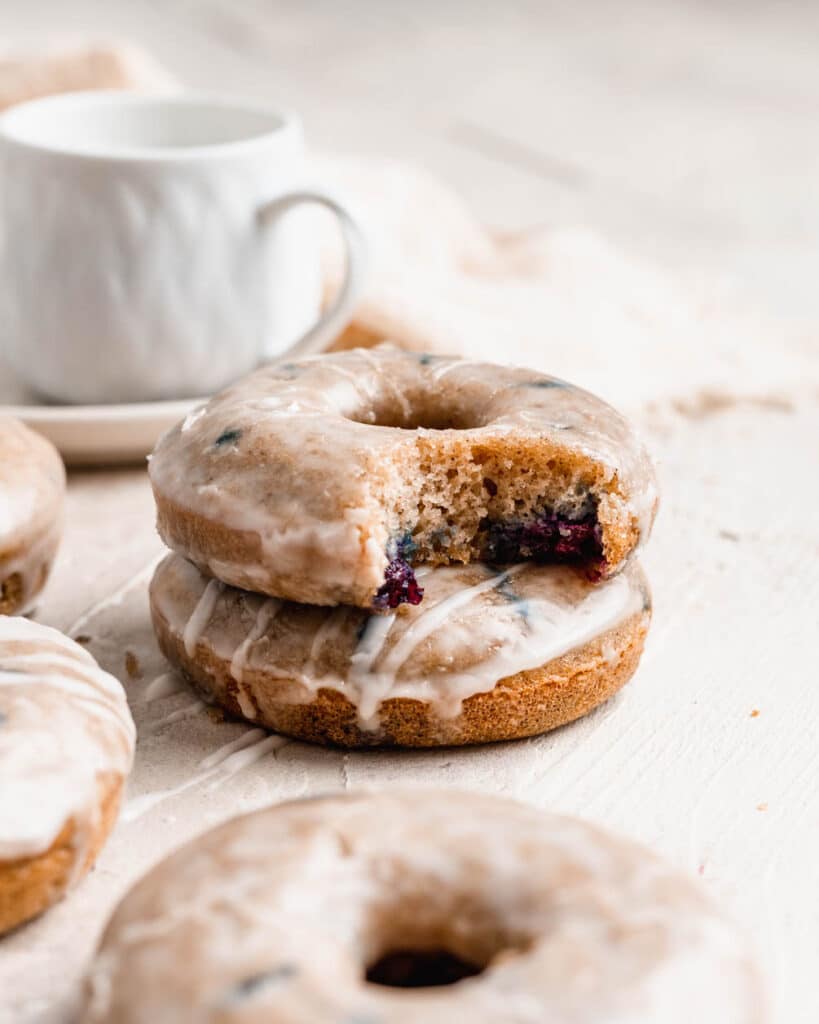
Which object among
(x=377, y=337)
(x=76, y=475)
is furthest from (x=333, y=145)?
(x=76, y=475)

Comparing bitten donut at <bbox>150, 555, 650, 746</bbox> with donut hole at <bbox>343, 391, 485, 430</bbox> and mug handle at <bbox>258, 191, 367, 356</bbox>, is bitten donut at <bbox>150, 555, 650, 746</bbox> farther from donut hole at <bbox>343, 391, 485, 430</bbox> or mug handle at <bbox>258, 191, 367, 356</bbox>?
mug handle at <bbox>258, 191, 367, 356</bbox>

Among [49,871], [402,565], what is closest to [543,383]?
[402,565]

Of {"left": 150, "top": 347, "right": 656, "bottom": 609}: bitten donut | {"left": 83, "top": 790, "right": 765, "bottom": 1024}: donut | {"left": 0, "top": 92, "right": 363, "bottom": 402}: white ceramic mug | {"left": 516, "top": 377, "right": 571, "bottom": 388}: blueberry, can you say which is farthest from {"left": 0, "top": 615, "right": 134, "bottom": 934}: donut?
{"left": 0, "top": 92, "right": 363, "bottom": 402}: white ceramic mug

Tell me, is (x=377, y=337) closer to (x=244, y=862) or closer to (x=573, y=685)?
(x=573, y=685)

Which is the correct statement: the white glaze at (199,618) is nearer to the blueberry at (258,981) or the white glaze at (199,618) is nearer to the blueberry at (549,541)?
the blueberry at (549,541)

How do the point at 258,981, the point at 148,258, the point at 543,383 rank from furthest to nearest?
the point at 148,258 < the point at 543,383 < the point at 258,981

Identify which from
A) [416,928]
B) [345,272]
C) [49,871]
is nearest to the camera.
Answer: [416,928]

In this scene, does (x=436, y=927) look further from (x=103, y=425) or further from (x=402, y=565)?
(x=103, y=425)

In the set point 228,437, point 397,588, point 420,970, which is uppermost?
point 228,437
